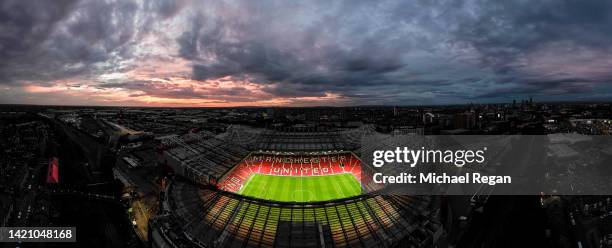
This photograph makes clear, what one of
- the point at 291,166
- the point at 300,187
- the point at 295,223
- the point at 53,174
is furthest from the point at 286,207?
the point at 53,174

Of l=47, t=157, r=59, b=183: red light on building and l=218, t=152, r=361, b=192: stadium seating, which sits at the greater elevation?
l=218, t=152, r=361, b=192: stadium seating

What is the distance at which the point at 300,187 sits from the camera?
29234 millimetres

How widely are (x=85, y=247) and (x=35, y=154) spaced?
60.2m

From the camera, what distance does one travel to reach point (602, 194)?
34781 millimetres

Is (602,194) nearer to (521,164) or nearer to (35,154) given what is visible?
(521,164)

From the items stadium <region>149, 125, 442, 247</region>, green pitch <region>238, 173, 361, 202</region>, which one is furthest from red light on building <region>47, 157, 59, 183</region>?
green pitch <region>238, 173, 361, 202</region>

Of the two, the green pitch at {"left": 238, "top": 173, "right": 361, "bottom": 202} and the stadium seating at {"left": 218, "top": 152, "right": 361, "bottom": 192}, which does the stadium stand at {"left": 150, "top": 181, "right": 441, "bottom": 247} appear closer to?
the green pitch at {"left": 238, "top": 173, "right": 361, "bottom": 202}

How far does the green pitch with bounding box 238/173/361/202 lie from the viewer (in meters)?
27.4

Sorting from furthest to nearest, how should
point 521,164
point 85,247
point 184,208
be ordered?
point 521,164
point 85,247
point 184,208

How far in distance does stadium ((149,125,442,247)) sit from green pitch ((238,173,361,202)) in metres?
0.10

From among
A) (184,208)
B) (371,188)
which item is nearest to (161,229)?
(184,208)

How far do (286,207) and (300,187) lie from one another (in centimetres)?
1004

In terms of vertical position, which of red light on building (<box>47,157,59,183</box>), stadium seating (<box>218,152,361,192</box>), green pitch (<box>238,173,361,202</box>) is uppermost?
stadium seating (<box>218,152,361,192</box>)

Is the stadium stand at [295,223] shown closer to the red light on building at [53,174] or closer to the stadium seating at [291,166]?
the stadium seating at [291,166]
